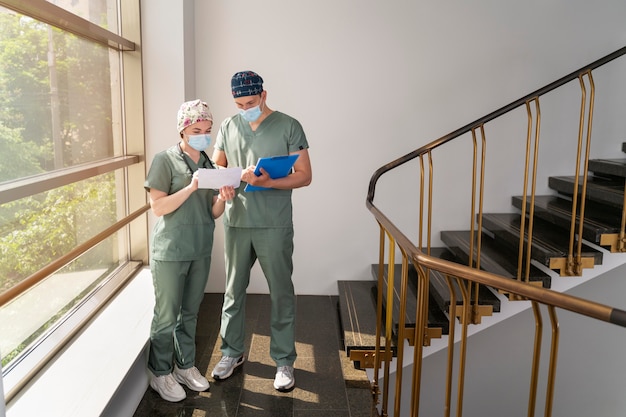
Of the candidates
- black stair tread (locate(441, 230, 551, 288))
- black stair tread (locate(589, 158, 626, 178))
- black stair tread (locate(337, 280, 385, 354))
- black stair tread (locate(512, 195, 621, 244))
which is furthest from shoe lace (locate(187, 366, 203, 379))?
black stair tread (locate(589, 158, 626, 178))

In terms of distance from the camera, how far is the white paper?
242 centimetres

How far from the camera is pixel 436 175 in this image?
14.3 ft

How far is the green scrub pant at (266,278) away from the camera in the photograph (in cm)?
287

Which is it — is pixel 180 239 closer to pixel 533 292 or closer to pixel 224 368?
pixel 224 368

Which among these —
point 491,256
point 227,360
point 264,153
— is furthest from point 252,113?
point 491,256

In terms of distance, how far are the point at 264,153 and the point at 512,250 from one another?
1996 millimetres

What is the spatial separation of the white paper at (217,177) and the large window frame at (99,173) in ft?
1.80

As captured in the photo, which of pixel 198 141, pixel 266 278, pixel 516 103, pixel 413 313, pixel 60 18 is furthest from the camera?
pixel 413 313

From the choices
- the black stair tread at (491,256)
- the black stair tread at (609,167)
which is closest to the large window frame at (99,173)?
the black stair tread at (491,256)

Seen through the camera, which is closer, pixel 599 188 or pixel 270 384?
pixel 270 384

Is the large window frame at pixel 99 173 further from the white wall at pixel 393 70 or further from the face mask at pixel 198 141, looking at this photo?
the white wall at pixel 393 70

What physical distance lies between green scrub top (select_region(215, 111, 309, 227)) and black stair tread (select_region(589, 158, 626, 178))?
86.0 inches

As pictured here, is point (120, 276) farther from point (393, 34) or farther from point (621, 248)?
point (621, 248)

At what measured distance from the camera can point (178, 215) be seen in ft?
8.51
